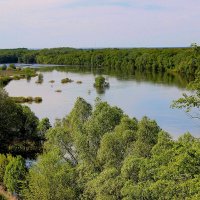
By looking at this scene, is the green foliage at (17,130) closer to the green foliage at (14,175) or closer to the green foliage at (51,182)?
the green foliage at (14,175)

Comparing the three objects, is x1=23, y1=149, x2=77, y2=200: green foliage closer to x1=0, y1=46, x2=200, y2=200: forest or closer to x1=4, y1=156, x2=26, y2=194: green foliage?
x1=0, y1=46, x2=200, y2=200: forest

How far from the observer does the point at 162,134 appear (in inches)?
851

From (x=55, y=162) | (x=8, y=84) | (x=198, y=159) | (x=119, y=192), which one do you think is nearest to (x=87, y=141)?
(x=55, y=162)

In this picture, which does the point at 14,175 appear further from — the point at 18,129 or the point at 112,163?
the point at 18,129

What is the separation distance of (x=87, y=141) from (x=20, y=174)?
476cm

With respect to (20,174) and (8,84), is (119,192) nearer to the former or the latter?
(20,174)

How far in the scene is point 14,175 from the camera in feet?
82.4

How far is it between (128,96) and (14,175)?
41.6 metres

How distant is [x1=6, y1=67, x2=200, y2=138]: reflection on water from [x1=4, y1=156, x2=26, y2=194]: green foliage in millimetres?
17183

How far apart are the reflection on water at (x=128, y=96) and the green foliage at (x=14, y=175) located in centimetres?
1718

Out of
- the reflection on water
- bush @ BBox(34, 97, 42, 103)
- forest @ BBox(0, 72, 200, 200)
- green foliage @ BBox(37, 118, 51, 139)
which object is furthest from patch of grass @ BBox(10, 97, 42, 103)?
forest @ BBox(0, 72, 200, 200)

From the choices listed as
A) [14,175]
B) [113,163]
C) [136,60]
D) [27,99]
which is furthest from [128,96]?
[136,60]

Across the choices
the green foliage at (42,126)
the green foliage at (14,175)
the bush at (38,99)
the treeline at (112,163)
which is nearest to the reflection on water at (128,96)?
the bush at (38,99)

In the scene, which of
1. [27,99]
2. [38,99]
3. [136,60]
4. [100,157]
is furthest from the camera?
[136,60]
